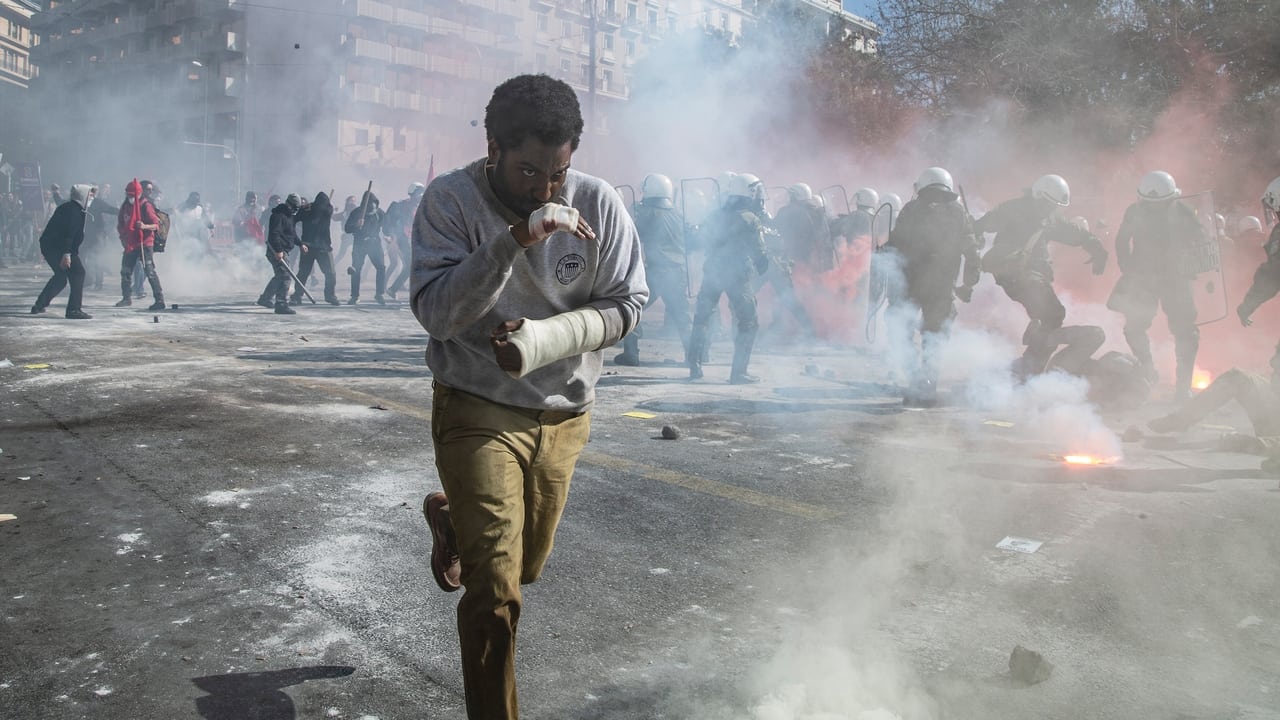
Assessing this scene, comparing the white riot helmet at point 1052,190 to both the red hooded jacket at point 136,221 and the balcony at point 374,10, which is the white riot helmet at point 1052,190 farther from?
the balcony at point 374,10

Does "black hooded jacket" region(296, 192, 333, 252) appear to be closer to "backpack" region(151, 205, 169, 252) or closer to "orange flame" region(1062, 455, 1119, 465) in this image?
"backpack" region(151, 205, 169, 252)

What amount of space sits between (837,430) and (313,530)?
366 cm

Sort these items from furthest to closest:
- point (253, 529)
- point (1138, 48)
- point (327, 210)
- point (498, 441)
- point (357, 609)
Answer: point (1138, 48) → point (327, 210) → point (253, 529) → point (357, 609) → point (498, 441)

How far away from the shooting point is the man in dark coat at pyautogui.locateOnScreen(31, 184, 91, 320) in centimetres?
1082

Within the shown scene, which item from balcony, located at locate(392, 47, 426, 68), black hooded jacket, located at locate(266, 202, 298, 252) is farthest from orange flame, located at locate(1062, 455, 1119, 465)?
balcony, located at locate(392, 47, 426, 68)

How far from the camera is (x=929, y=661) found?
9.13 ft

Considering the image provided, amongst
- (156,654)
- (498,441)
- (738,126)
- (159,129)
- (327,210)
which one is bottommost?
(156,654)

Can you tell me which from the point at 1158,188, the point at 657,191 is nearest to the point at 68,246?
the point at 657,191

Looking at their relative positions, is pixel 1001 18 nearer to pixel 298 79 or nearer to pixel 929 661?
pixel 929 661

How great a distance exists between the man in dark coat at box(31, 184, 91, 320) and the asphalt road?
487cm

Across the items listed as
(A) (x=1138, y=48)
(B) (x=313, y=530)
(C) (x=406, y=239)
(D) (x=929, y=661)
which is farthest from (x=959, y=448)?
(A) (x=1138, y=48)

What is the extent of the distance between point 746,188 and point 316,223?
768 centimetres

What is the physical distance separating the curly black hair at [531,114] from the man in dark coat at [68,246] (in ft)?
34.4

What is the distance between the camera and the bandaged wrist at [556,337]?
1.91 meters
